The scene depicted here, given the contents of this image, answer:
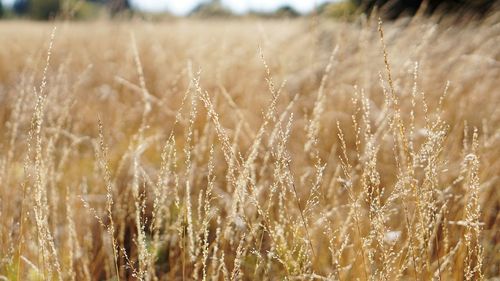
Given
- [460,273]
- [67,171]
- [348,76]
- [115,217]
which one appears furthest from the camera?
[348,76]

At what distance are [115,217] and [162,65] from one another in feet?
6.95

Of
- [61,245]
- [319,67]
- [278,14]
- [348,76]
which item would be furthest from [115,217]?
[278,14]

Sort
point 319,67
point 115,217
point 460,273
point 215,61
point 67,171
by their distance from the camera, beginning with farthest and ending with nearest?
point 215,61 < point 319,67 < point 67,171 < point 115,217 < point 460,273

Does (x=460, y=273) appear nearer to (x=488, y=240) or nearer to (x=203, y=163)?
(x=488, y=240)

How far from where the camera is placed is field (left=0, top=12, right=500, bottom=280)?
0.99 m

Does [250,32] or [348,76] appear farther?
[250,32]

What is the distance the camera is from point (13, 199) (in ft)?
5.34

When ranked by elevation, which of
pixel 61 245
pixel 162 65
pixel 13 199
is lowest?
pixel 61 245

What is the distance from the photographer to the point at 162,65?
3754 mm

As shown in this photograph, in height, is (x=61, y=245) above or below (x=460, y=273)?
below

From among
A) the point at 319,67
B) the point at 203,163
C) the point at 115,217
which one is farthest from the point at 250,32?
the point at 115,217

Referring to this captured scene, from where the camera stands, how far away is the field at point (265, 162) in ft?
3.23

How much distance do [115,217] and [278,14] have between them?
5.57 metres

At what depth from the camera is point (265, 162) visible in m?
1.37
